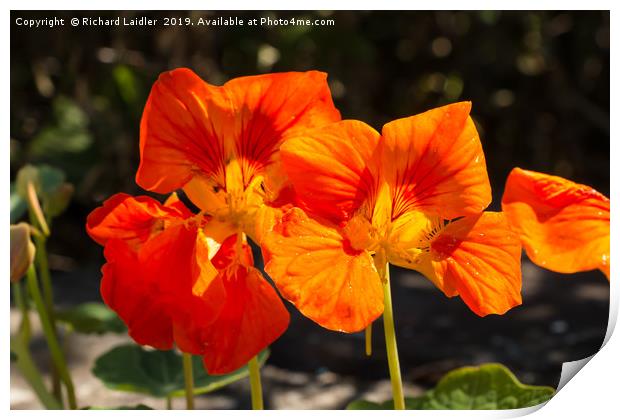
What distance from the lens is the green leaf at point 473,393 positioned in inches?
22.9

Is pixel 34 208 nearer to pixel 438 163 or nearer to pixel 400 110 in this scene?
pixel 438 163

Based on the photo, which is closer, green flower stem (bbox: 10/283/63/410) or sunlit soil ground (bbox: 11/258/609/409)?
green flower stem (bbox: 10/283/63/410)

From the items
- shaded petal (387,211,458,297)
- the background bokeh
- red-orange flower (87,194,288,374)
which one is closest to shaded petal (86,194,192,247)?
red-orange flower (87,194,288,374)

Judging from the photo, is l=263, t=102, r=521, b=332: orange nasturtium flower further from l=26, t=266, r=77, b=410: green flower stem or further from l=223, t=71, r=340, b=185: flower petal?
l=26, t=266, r=77, b=410: green flower stem

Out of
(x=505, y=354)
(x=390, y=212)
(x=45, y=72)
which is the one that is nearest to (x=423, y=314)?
(x=505, y=354)

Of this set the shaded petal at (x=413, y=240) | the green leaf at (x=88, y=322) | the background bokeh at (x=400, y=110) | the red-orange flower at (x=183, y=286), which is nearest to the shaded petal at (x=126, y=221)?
the red-orange flower at (x=183, y=286)

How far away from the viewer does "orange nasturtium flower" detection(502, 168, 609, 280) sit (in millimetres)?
487

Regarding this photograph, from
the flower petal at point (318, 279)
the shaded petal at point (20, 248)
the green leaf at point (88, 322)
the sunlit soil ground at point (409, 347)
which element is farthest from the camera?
the sunlit soil ground at point (409, 347)

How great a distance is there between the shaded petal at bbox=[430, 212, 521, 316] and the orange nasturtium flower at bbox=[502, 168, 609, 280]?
3cm

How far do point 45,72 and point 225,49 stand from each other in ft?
0.64

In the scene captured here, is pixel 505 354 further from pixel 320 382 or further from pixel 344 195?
pixel 344 195

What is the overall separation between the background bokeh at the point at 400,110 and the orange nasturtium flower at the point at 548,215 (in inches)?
15.5

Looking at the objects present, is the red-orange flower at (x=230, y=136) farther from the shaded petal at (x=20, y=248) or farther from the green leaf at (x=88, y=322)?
the green leaf at (x=88, y=322)

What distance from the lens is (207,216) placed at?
1.57 ft
